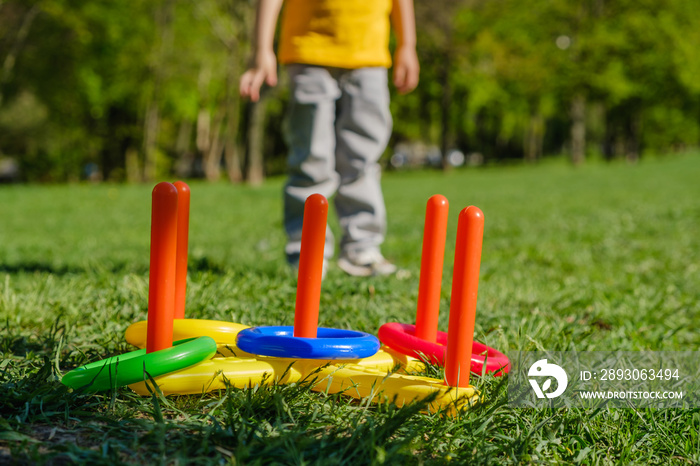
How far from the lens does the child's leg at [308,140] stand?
3236mm

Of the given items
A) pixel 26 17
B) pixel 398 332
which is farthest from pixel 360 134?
pixel 26 17

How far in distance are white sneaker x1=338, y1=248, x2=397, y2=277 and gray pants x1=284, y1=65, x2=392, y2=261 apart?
0.04 meters

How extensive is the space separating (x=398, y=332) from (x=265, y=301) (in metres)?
0.96

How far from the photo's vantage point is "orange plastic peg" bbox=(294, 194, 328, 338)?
1.61 m

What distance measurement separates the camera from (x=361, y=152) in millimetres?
3434

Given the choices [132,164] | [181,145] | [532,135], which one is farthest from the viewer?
[532,135]

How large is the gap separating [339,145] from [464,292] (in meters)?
2.02

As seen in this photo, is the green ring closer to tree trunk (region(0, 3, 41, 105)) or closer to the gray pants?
the gray pants

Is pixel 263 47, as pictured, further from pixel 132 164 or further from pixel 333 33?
pixel 132 164

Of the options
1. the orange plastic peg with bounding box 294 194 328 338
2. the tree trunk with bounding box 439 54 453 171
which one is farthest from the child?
the tree trunk with bounding box 439 54 453 171

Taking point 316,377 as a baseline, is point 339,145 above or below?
above

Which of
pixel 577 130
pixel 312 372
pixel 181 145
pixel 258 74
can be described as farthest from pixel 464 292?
pixel 181 145

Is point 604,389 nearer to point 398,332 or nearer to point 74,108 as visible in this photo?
point 398,332

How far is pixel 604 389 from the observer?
190 cm
